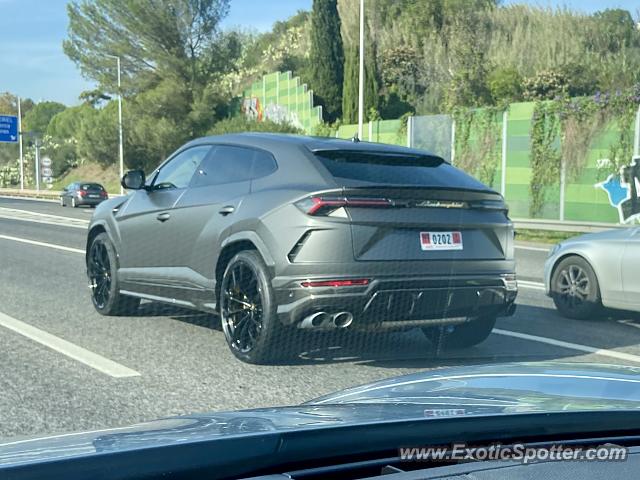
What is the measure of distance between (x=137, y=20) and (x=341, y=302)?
45.6 m

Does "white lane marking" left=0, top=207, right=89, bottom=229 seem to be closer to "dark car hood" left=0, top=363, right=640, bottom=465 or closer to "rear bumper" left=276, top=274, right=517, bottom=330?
"rear bumper" left=276, top=274, right=517, bottom=330

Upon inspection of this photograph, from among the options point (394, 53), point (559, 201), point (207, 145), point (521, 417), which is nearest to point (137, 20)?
point (394, 53)

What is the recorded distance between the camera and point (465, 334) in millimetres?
7043

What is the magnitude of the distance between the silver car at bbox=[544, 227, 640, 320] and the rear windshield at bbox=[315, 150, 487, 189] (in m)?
2.55

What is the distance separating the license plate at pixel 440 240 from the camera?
5.98 m

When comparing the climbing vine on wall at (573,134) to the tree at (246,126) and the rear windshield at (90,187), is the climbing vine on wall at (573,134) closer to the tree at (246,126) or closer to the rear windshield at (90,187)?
the tree at (246,126)

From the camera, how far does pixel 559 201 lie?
81.7 ft

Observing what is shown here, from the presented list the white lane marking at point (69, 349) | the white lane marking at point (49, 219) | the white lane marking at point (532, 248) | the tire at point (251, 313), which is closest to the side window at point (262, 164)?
the tire at point (251, 313)

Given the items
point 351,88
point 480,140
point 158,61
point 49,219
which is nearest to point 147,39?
point 158,61

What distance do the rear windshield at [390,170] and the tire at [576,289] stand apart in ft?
8.87

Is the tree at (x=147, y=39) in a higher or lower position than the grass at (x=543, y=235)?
higher

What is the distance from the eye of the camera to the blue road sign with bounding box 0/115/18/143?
192 ft

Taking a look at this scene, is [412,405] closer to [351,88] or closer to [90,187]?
[351,88]

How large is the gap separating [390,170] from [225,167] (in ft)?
4.92
